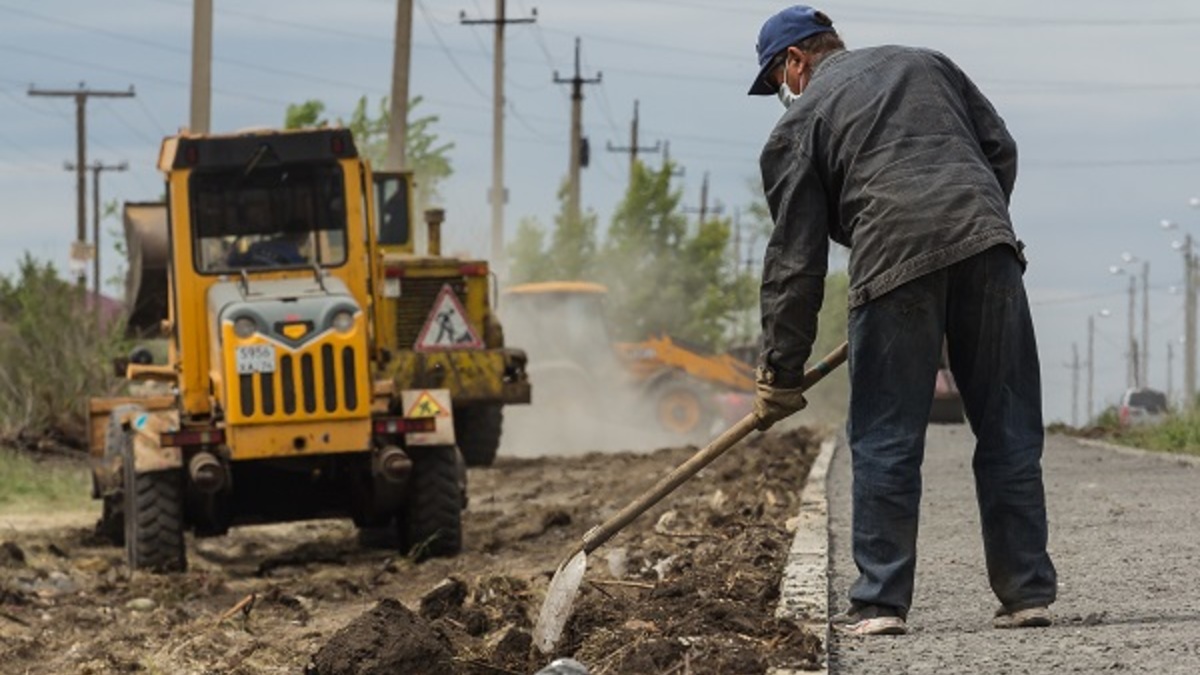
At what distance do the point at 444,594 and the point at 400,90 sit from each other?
31.0m

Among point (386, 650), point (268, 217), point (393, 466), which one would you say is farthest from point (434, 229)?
point (386, 650)

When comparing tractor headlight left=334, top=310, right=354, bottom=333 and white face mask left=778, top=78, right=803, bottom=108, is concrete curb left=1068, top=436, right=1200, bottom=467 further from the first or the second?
white face mask left=778, top=78, right=803, bottom=108

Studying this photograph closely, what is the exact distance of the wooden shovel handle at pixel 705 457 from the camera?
8.19 m

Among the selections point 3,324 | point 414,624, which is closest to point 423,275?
point 3,324

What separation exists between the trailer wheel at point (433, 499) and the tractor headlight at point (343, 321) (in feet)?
3.41

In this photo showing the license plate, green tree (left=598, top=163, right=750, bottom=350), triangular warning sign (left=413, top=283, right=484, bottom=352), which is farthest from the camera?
green tree (left=598, top=163, right=750, bottom=350)

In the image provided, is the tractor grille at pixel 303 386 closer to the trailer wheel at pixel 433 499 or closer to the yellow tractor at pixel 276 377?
the yellow tractor at pixel 276 377

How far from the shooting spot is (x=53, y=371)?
91.4 feet

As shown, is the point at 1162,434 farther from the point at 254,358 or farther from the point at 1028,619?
the point at 1028,619

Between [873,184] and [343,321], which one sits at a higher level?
[873,184]

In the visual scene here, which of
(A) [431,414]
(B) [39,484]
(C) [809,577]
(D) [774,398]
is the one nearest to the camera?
(D) [774,398]

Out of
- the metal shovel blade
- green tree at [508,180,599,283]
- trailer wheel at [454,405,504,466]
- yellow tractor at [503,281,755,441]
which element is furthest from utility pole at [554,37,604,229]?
the metal shovel blade

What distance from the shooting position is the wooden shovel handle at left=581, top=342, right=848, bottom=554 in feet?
26.9

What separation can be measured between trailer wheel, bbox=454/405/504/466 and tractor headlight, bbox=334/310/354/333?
10243mm
